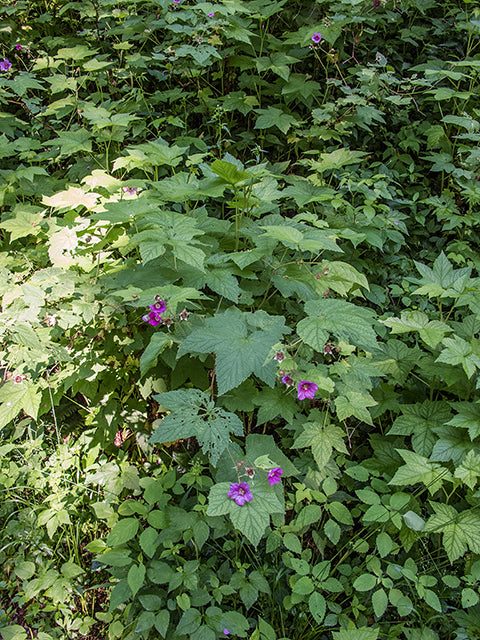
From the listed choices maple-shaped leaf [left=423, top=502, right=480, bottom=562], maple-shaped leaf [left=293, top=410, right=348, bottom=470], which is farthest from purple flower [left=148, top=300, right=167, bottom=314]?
maple-shaped leaf [left=423, top=502, right=480, bottom=562]

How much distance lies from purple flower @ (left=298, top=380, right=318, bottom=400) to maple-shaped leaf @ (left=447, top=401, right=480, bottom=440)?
600 mm

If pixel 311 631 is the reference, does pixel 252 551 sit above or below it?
above

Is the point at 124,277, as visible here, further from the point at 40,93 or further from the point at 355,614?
the point at 40,93

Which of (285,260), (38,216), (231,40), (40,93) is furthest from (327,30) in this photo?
(40,93)

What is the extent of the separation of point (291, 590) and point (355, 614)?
0.25 meters

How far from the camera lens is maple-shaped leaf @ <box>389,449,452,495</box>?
59.9 inches

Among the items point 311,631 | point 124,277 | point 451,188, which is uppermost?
point 124,277

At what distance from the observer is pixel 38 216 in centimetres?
225

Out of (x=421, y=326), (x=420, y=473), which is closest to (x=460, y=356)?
(x=421, y=326)

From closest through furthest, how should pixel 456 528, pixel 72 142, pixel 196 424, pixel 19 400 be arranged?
pixel 196 424 < pixel 456 528 < pixel 19 400 < pixel 72 142

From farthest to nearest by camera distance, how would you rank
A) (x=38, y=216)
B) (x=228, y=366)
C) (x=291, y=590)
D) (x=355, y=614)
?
(x=38, y=216)
(x=291, y=590)
(x=355, y=614)
(x=228, y=366)

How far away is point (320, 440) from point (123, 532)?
79 cm

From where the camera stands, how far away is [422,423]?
1753 mm

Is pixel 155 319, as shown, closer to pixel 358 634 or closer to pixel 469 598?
pixel 358 634
